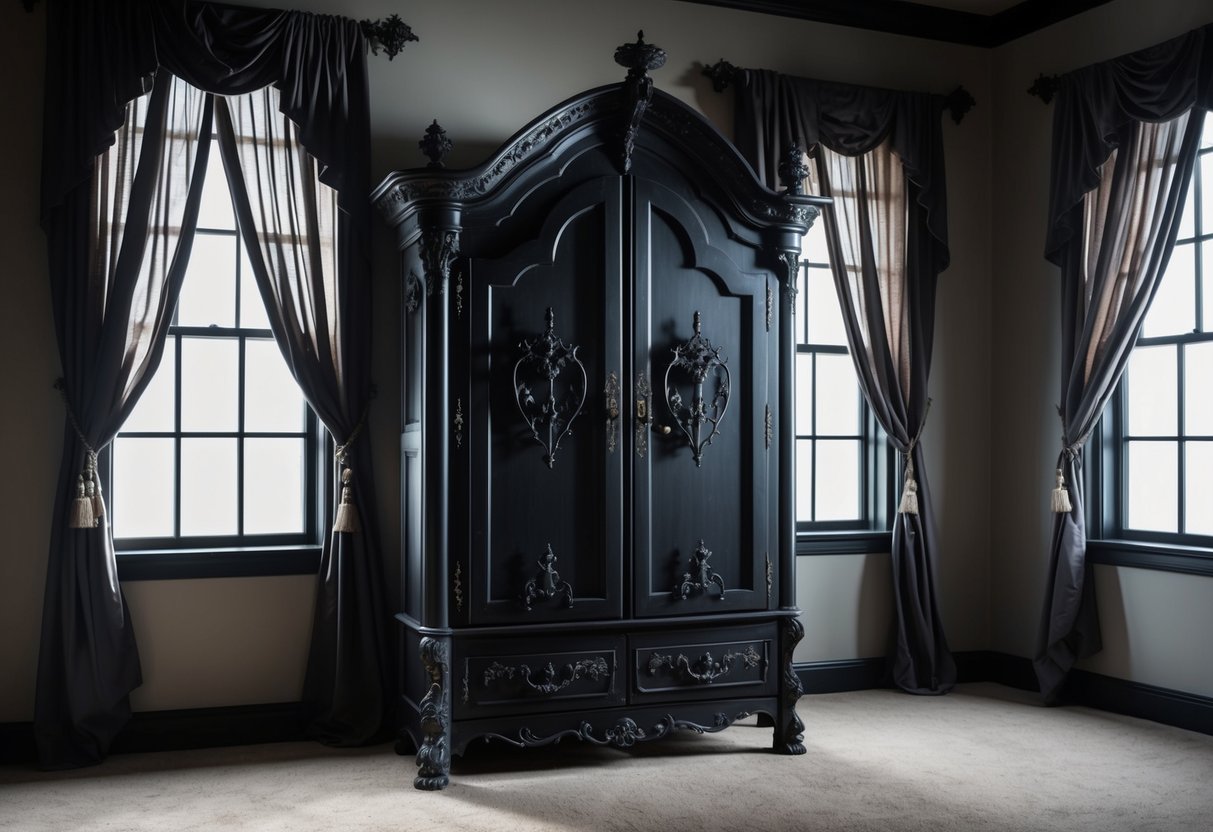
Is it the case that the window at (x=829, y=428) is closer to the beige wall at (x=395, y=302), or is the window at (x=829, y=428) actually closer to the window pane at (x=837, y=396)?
the window pane at (x=837, y=396)

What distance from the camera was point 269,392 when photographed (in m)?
4.86

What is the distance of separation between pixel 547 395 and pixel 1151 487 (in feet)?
9.61

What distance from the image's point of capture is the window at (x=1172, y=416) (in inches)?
199

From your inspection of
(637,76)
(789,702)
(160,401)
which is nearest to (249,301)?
(160,401)

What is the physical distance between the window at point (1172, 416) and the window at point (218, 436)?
3.69 meters

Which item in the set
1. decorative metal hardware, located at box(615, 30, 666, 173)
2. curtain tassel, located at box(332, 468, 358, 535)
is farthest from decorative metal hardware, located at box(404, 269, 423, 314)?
decorative metal hardware, located at box(615, 30, 666, 173)

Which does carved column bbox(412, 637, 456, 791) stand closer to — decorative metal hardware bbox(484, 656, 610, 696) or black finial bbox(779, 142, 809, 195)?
decorative metal hardware bbox(484, 656, 610, 696)

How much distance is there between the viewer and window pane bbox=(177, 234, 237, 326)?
476 cm

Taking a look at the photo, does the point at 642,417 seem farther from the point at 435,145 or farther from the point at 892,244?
the point at 892,244

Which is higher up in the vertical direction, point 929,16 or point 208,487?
point 929,16

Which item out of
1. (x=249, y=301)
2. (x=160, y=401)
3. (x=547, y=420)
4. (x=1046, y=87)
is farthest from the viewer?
(x=1046, y=87)

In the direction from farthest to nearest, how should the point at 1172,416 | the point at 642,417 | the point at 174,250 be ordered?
the point at 1172,416, the point at 174,250, the point at 642,417

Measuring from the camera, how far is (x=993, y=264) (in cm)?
607

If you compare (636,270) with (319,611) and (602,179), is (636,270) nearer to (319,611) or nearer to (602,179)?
(602,179)
